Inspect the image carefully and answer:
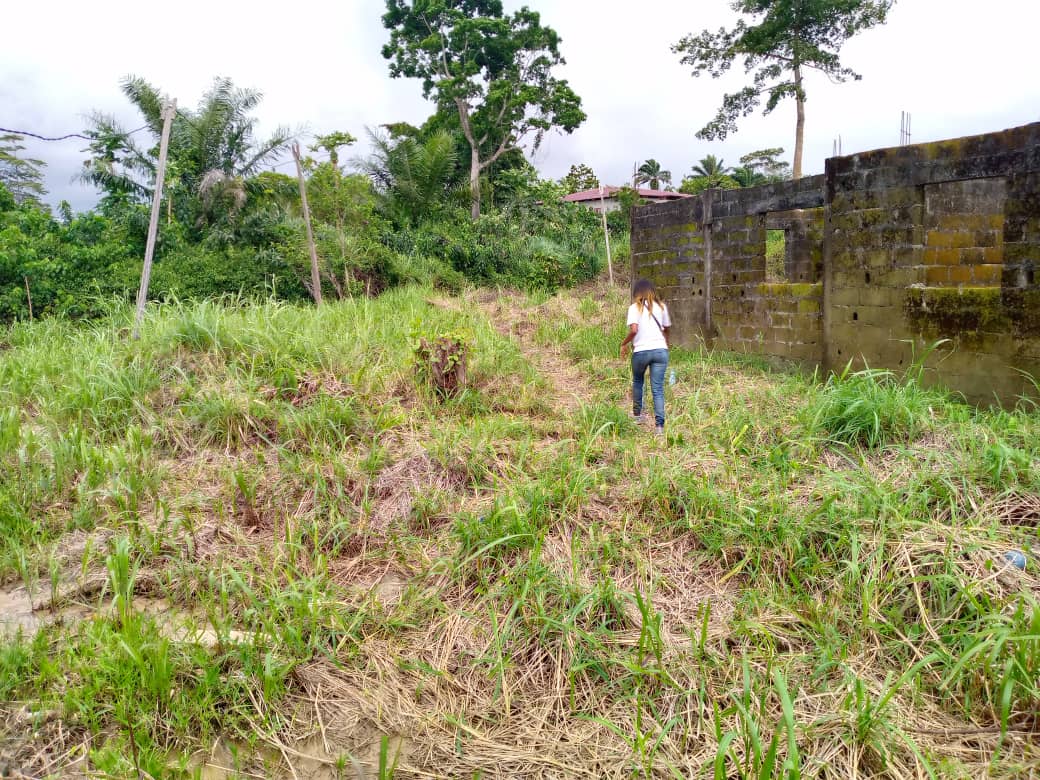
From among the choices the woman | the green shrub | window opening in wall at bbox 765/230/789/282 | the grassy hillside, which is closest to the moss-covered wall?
window opening in wall at bbox 765/230/789/282

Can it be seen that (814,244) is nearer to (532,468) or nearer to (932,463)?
(932,463)

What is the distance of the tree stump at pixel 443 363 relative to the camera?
5.19 meters

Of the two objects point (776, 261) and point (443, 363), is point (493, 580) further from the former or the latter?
point (776, 261)

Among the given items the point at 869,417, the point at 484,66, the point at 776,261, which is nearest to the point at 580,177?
the point at 484,66

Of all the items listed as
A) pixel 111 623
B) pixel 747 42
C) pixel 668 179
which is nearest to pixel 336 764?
pixel 111 623

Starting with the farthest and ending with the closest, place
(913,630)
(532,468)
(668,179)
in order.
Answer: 1. (668,179)
2. (532,468)
3. (913,630)

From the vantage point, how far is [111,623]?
9.08 ft

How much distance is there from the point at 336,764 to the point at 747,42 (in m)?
20.6

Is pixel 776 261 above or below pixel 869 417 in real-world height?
above

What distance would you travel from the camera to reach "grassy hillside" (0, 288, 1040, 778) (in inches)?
89.1

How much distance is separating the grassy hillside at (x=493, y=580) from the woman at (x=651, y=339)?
0.24 meters

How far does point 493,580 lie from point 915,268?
4.44 meters

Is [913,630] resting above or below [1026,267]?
below

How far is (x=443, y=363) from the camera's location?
17.1 ft
